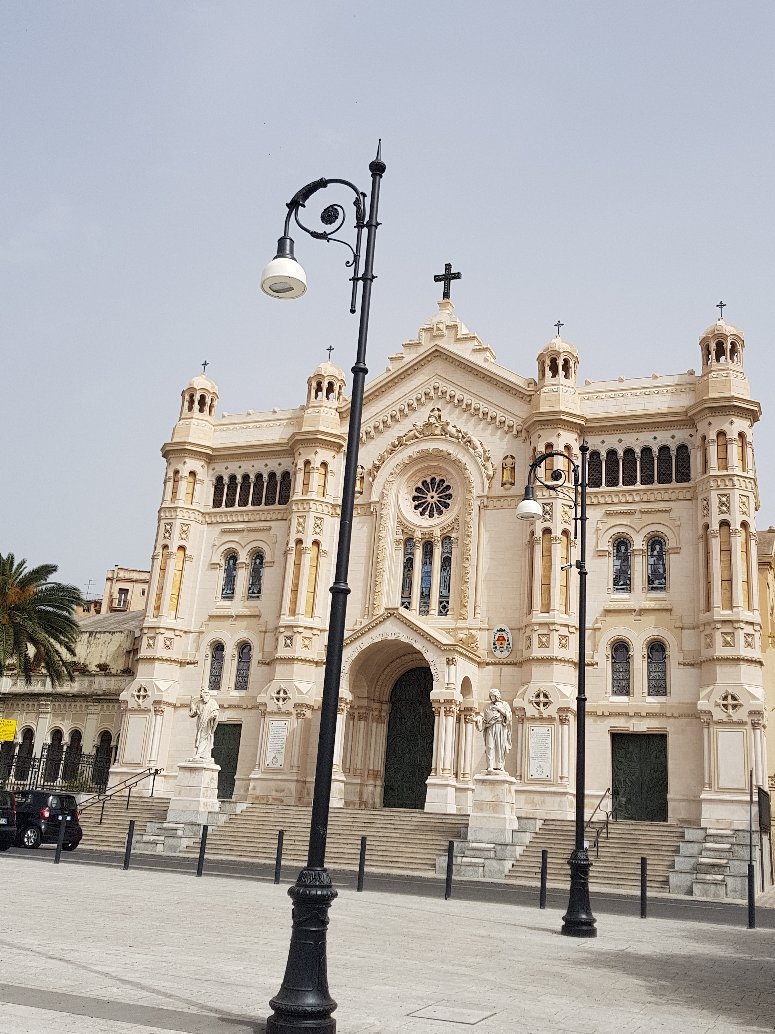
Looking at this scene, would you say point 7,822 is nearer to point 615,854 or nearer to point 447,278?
point 615,854

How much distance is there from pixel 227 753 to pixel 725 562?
20.6 m

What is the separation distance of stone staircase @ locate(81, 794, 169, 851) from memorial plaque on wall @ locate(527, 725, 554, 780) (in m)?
13.0

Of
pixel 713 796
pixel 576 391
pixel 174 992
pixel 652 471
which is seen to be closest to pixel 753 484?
pixel 652 471

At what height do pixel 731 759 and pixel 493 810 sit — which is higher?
pixel 731 759

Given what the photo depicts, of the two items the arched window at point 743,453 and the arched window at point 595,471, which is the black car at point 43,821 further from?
Answer: the arched window at point 743,453

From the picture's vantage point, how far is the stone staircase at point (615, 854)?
2723 centimetres

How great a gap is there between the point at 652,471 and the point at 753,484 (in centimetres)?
365

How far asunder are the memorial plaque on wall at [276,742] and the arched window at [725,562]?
54.5ft

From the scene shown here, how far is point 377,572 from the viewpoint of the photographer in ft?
130

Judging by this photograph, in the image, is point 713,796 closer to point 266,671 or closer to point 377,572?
point 377,572

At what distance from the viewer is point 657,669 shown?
35.2 meters

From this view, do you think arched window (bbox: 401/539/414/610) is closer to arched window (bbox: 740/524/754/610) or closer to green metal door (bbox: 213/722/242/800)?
green metal door (bbox: 213/722/242/800)

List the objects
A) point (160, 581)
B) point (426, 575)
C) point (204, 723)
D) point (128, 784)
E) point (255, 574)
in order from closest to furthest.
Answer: point (204, 723) → point (128, 784) → point (426, 575) → point (160, 581) → point (255, 574)

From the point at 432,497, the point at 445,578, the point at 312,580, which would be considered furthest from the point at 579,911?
the point at 432,497
